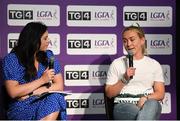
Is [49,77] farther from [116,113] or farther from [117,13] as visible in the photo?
[117,13]

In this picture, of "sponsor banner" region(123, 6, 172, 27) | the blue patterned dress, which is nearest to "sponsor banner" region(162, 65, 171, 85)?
"sponsor banner" region(123, 6, 172, 27)

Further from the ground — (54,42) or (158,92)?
(54,42)

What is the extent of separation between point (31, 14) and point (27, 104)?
1.07 meters

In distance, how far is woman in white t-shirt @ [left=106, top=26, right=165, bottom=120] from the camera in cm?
288

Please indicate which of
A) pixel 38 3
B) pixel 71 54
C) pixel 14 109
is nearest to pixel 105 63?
pixel 71 54

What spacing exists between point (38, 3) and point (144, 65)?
3.86 ft

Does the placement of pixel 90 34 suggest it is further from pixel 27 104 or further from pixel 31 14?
pixel 27 104

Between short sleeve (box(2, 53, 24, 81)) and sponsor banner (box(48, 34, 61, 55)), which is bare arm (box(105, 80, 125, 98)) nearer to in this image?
short sleeve (box(2, 53, 24, 81))

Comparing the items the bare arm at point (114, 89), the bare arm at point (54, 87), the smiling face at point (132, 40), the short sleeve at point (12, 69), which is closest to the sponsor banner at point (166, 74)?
the smiling face at point (132, 40)

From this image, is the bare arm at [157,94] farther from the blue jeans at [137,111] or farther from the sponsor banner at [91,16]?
the sponsor banner at [91,16]

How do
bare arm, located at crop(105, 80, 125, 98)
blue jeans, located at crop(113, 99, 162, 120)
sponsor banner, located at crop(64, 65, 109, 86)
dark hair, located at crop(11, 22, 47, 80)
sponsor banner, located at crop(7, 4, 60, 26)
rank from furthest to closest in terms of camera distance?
sponsor banner, located at crop(64, 65, 109, 86)
sponsor banner, located at crop(7, 4, 60, 26)
bare arm, located at crop(105, 80, 125, 98)
dark hair, located at crop(11, 22, 47, 80)
blue jeans, located at crop(113, 99, 162, 120)

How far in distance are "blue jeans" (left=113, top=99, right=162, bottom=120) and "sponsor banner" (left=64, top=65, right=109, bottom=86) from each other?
73cm

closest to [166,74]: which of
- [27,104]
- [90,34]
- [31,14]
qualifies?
[90,34]

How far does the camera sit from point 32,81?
→ 2863mm
